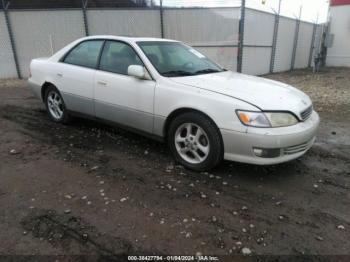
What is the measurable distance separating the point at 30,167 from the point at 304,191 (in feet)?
10.5

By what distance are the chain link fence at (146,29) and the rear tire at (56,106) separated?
19.5ft

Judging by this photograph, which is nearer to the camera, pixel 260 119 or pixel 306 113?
pixel 260 119

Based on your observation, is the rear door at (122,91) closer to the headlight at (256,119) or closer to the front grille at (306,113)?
the headlight at (256,119)

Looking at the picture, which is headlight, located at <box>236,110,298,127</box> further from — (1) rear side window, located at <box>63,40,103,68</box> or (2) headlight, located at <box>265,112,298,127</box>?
(1) rear side window, located at <box>63,40,103,68</box>

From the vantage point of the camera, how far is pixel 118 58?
4.36 m

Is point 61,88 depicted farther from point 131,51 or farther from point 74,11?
point 74,11

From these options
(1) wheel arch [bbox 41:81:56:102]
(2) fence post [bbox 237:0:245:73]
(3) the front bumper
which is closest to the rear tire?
(1) wheel arch [bbox 41:81:56:102]

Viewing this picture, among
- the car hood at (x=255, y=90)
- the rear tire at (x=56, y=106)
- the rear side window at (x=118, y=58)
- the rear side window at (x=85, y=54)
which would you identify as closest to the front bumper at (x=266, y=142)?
the car hood at (x=255, y=90)

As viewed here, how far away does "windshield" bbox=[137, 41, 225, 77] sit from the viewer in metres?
4.09

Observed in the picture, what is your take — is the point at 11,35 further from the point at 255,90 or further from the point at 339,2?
the point at 339,2

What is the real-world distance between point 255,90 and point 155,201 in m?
1.71

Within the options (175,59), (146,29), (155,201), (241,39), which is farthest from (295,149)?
(146,29)

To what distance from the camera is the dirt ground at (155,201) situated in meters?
2.50

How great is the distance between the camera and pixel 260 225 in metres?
2.74
